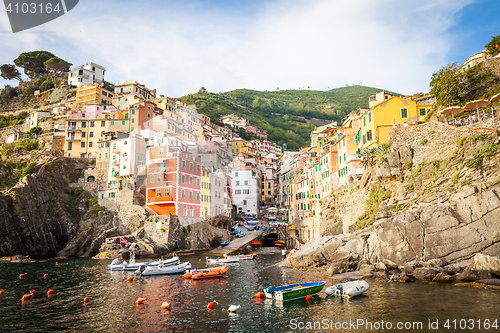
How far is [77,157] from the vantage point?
7506 centimetres

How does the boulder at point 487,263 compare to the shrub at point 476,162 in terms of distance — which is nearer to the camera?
the boulder at point 487,263

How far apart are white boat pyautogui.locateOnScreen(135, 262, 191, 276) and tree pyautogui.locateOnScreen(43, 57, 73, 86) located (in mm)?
95945

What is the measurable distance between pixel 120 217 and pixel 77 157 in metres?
23.3

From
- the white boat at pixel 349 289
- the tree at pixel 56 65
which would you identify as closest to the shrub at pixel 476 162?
the white boat at pixel 349 289

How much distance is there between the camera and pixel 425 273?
2719 centimetres

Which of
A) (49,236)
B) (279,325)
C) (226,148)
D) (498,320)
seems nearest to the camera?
(498,320)

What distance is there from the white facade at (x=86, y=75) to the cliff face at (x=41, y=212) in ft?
133

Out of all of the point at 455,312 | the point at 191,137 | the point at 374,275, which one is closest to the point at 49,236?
the point at 191,137

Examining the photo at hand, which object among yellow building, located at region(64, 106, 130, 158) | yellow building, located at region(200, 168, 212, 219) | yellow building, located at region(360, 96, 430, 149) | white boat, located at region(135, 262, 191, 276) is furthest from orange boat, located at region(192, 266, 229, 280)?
yellow building, located at region(64, 106, 130, 158)

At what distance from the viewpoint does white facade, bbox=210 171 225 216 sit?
235 feet

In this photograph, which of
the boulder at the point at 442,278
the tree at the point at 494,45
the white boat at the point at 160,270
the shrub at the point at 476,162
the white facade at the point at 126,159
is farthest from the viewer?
the white facade at the point at 126,159

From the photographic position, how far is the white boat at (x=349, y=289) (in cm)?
2408

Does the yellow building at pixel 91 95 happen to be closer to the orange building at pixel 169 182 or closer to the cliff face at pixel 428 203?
the orange building at pixel 169 182

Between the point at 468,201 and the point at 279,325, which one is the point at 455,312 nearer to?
the point at 279,325
